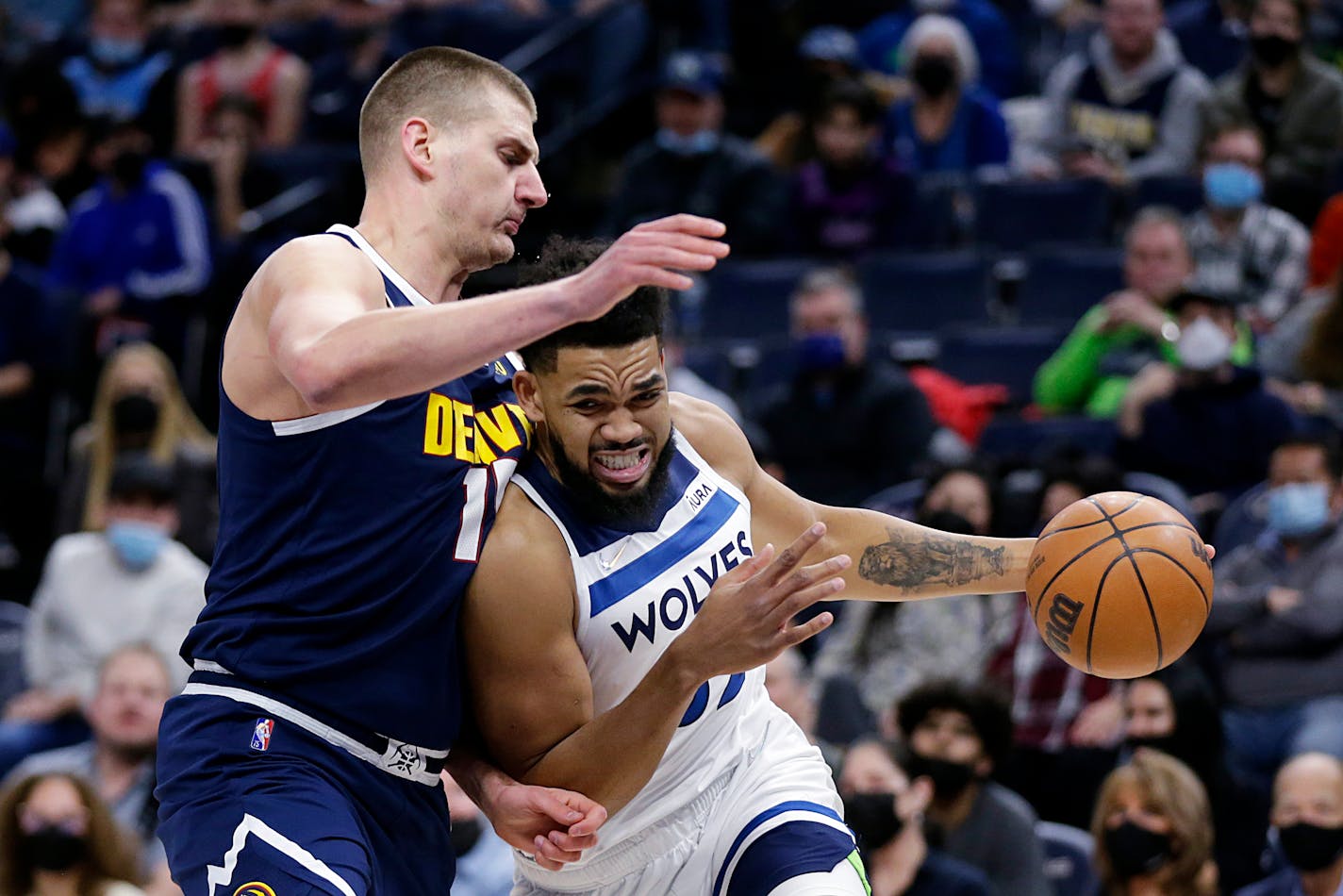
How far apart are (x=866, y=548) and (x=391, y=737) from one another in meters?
1.34

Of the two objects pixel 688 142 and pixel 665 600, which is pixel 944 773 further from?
pixel 688 142

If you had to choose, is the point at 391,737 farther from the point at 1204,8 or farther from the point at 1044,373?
the point at 1204,8

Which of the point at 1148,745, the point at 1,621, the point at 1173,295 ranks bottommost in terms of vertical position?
the point at 1,621

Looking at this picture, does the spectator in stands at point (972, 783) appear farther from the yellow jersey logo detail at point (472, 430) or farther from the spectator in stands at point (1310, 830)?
the yellow jersey logo detail at point (472, 430)

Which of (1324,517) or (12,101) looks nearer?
(1324,517)

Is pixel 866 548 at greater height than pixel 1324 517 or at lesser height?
greater

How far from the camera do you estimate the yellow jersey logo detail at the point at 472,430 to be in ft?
13.4

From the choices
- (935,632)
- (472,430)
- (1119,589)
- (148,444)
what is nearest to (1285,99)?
(935,632)

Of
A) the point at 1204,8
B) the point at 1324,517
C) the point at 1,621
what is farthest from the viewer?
the point at 1204,8

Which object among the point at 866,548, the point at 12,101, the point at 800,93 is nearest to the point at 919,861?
the point at 866,548

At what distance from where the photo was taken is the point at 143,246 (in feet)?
38.1

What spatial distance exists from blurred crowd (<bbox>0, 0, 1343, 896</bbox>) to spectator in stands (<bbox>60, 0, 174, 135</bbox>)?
4 cm

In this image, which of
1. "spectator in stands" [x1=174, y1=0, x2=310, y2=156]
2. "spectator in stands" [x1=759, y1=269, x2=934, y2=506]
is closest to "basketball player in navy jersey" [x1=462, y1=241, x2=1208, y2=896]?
"spectator in stands" [x1=759, y1=269, x2=934, y2=506]

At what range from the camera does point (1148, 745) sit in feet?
24.5
